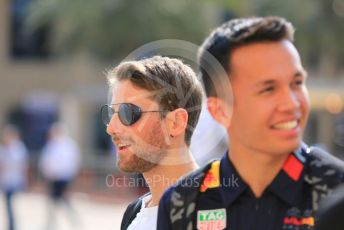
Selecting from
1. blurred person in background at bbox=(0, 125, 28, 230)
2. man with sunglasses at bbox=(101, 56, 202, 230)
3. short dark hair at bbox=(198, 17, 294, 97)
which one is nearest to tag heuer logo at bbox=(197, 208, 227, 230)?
short dark hair at bbox=(198, 17, 294, 97)

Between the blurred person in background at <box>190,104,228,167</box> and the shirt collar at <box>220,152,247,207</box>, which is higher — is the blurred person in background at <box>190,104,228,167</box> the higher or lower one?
the higher one

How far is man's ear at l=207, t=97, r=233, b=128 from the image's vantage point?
8.72ft

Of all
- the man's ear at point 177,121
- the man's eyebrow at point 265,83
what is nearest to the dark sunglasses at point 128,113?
the man's ear at point 177,121

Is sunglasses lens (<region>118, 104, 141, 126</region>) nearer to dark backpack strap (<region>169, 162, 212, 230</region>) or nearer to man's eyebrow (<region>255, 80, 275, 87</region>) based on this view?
dark backpack strap (<region>169, 162, 212, 230</region>)

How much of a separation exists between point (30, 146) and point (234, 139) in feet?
104

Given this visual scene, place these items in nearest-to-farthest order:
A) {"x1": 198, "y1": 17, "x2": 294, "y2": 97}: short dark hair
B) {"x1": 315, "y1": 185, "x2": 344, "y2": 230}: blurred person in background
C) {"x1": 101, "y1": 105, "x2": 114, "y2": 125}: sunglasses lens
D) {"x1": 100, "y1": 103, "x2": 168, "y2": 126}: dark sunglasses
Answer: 1. {"x1": 315, "y1": 185, "x2": 344, "y2": 230}: blurred person in background
2. {"x1": 198, "y1": 17, "x2": 294, "y2": 97}: short dark hair
3. {"x1": 100, "y1": 103, "x2": 168, "y2": 126}: dark sunglasses
4. {"x1": 101, "y1": 105, "x2": 114, "y2": 125}: sunglasses lens

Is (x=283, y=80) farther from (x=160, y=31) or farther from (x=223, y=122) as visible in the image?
(x=160, y=31)

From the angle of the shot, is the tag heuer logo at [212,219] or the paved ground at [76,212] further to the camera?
the paved ground at [76,212]

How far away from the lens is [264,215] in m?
2.54

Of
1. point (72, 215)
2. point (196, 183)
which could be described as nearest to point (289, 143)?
point (196, 183)

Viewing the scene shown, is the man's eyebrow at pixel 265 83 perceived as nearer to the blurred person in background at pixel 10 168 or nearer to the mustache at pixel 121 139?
the mustache at pixel 121 139

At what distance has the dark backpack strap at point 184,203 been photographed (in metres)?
2.59

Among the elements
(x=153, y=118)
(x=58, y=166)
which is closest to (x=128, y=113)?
(x=153, y=118)

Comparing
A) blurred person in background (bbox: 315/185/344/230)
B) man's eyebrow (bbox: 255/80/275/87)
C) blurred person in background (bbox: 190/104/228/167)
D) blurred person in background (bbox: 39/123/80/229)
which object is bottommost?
blurred person in background (bbox: 39/123/80/229)
